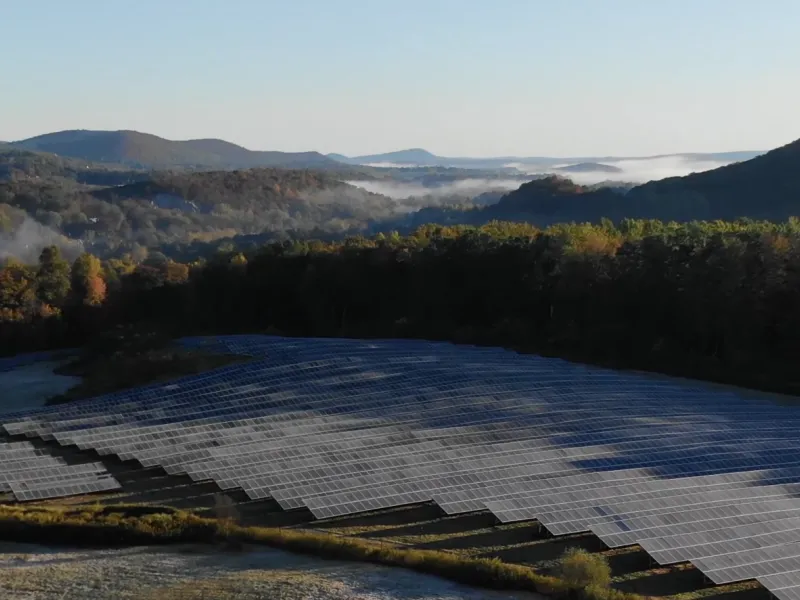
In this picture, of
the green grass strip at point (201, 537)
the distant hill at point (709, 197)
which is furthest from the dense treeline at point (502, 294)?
the distant hill at point (709, 197)

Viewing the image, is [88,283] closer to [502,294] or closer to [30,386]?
[30,386]

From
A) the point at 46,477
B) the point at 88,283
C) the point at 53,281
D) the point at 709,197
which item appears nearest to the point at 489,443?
the point at 46,477

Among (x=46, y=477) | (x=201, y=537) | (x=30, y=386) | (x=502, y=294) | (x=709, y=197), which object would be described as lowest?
(x=30, y=386)

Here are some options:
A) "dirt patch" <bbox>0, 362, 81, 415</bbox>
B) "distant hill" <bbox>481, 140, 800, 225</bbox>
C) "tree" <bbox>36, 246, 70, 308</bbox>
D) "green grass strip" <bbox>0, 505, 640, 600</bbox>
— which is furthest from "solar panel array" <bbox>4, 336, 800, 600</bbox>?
"distant hill" <bbox>481, 140, 800, 225</bbox>

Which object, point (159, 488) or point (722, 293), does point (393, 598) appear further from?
point (722, 293)

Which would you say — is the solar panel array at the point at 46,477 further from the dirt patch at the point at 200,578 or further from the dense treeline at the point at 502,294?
the dense treeline at the point at 502,294
